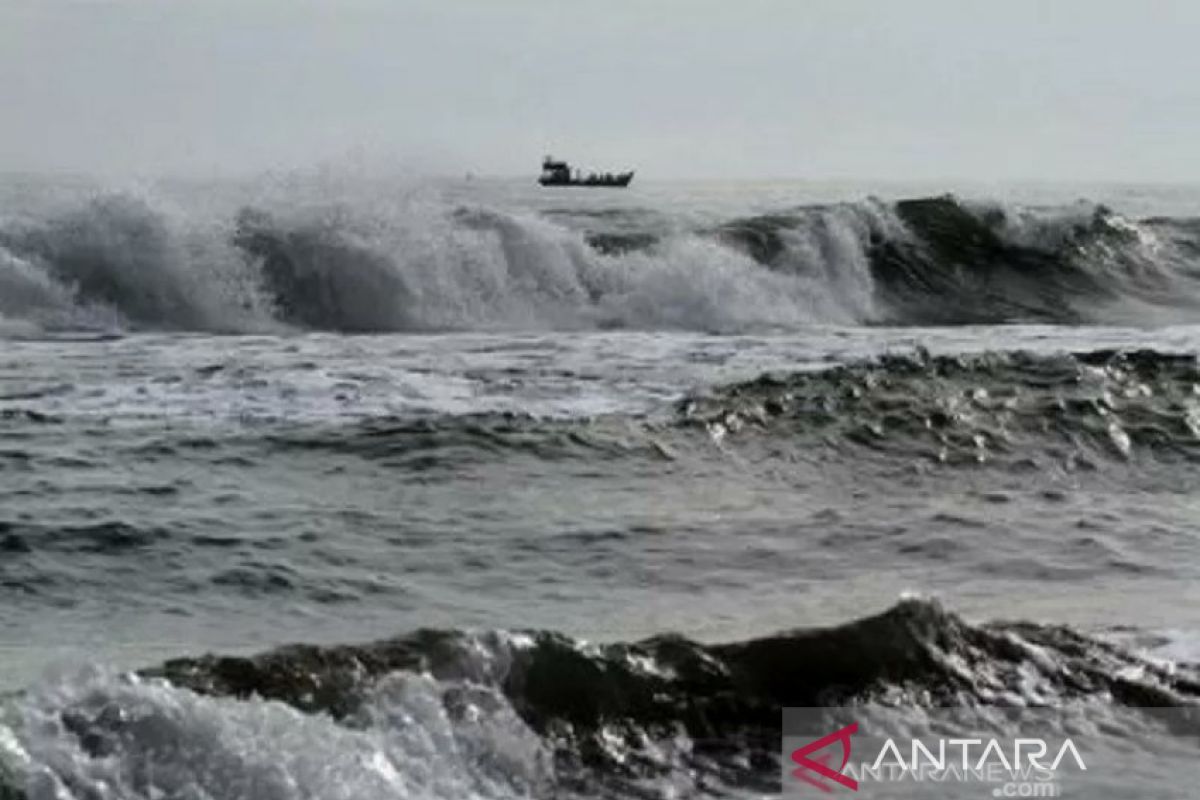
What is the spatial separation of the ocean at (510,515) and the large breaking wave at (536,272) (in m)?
0.07

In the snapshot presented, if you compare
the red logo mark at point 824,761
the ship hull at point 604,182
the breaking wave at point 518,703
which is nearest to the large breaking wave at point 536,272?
the breaking wave at point 518,703

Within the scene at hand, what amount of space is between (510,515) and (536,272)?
12.4m

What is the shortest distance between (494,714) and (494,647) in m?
0.46

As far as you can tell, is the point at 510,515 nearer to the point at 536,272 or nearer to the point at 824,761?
the point at 824,761

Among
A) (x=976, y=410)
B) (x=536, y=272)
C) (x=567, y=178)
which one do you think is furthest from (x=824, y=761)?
(x=567, y=178)

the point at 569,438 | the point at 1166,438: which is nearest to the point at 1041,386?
the point at 1166,438

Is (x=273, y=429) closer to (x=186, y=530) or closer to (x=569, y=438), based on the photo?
(x=569, y=438)

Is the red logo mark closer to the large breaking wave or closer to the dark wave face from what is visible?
the dark wave face

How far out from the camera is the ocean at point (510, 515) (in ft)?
19.0

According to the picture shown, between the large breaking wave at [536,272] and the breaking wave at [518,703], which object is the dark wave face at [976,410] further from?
the large breaking wave at [536,272]

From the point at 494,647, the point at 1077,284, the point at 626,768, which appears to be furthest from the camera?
the point at 1077,284

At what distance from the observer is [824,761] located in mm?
5898

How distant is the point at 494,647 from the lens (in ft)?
20.6

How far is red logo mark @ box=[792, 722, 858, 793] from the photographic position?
5727 millimetres
